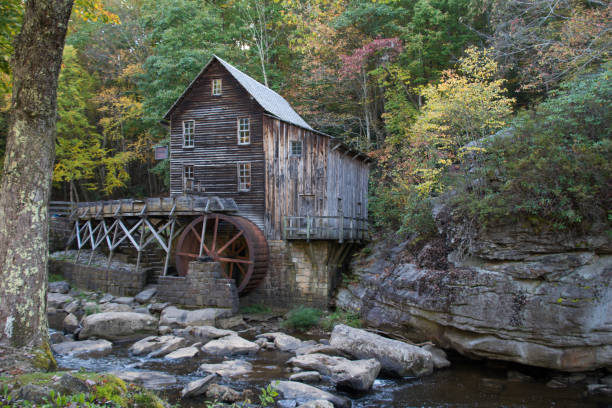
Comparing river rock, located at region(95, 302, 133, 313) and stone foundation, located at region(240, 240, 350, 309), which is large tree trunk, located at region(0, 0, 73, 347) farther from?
stone foundation, located at region(240, 240, 350, 309)

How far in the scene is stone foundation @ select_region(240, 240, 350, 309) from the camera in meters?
15.6

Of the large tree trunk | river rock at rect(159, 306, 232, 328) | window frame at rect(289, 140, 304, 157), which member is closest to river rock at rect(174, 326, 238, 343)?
river rock at rect(159, 306, 232, 328)

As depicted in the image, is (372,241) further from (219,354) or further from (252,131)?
(219,354)

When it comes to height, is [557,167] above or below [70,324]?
above

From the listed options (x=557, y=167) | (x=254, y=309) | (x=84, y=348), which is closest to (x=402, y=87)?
(x=254, y=309)

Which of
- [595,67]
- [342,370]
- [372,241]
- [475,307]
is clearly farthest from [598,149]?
[372,241]

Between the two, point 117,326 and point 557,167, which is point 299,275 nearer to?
point 117,326

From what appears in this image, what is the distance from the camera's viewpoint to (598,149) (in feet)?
29.1

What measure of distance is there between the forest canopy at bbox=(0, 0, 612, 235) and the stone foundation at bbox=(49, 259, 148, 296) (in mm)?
6359

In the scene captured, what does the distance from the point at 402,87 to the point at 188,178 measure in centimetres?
969

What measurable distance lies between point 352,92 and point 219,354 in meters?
15.6

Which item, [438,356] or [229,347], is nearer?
[438,356]

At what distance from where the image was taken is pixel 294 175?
1659 cm

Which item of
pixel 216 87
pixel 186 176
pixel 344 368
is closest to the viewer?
pixel 344 368
